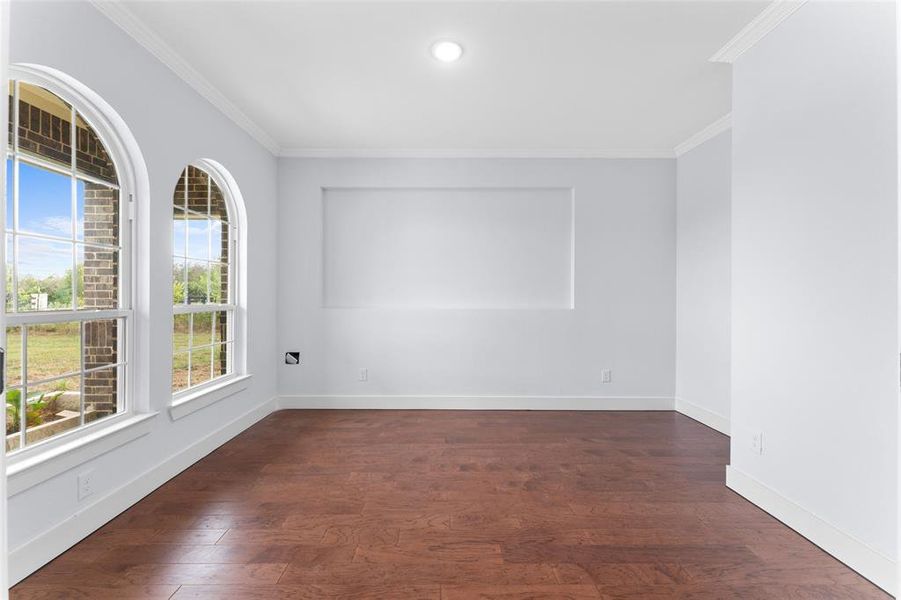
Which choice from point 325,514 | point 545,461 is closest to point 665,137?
point 545,461

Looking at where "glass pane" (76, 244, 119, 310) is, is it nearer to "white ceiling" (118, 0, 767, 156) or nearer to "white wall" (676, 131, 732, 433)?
"white ceiling" (118, 0, 767, 156)

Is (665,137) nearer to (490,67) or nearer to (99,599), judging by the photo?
(490,67)

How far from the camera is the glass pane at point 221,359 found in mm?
3730

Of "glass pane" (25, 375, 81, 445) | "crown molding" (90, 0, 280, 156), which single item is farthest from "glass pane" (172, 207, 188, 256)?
"glass pane" (25, 375, 81, 445)

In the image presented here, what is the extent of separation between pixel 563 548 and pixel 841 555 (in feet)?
3.91

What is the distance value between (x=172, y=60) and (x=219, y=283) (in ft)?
5.51

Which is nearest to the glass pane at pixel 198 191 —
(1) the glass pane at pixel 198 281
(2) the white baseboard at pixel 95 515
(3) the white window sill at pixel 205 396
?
(1) the glass pane at pixel 198 281

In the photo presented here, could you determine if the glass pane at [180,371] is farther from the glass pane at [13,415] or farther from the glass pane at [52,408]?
the glass pane at [13,415]

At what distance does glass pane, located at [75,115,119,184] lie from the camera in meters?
2.34

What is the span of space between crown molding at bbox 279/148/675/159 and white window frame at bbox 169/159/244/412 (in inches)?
39.5

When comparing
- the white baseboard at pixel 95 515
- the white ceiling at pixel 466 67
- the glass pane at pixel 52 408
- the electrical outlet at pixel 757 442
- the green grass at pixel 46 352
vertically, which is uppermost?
the white ceiling at pixel 466 67

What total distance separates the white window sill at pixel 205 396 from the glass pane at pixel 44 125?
1.52m

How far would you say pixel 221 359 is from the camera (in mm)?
3832

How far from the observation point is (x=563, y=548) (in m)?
2.12
